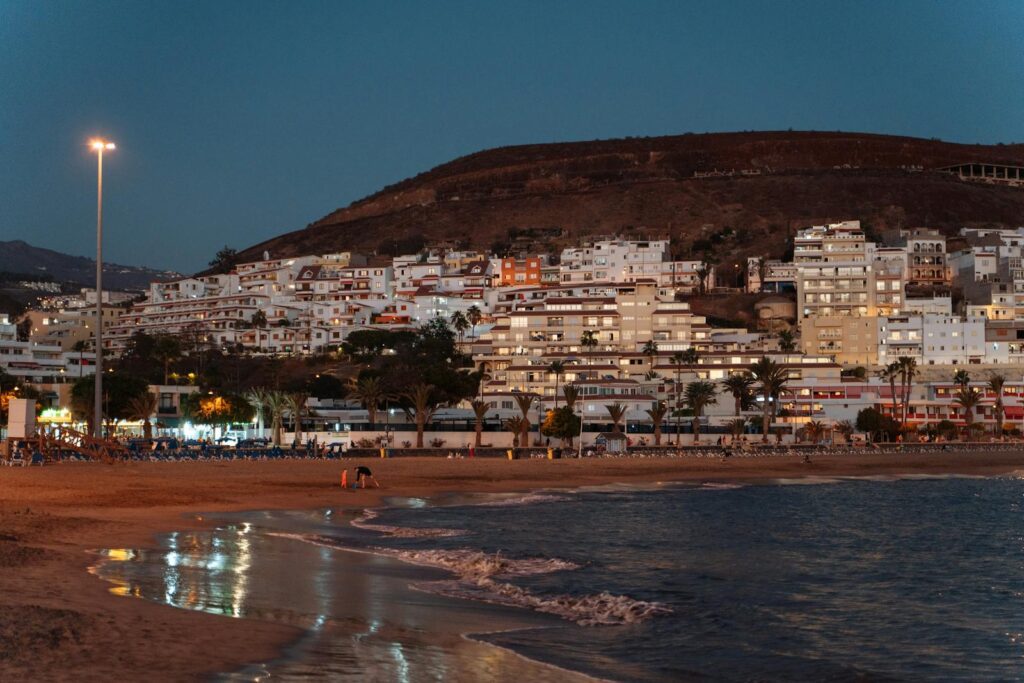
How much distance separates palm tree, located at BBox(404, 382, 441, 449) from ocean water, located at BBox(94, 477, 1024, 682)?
38695 mm

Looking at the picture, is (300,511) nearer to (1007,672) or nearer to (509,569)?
(509,569)

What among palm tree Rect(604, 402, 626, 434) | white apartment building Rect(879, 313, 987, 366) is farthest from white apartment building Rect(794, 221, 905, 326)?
palm tree Rect(604, 402, 626, 434)

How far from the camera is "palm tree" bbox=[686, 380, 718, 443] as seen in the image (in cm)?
8100

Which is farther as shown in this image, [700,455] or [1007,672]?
[700,455]

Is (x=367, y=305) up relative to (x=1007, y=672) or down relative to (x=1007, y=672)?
up

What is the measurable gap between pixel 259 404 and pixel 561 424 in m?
22.1

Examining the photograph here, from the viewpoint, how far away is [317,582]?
58.5 ft

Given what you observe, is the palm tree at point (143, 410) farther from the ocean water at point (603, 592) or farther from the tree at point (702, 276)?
the tree at point (702, 276)

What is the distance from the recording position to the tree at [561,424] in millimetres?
74812

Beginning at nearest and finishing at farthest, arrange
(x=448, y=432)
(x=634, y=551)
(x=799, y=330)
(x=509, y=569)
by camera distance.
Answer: (x=509, y=569) → (x=634, y=551) → (x=448, y=432) → (x=799, y=330)

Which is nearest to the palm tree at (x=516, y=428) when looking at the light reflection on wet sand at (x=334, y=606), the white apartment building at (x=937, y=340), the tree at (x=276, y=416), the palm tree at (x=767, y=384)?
the tree at (x=276, y=416)

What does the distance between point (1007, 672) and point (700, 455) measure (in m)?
58.0

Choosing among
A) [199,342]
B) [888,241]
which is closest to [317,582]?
[199,342]

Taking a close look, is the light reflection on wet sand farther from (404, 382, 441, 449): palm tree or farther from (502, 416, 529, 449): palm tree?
(502, 416, 529, 449): palm tree
